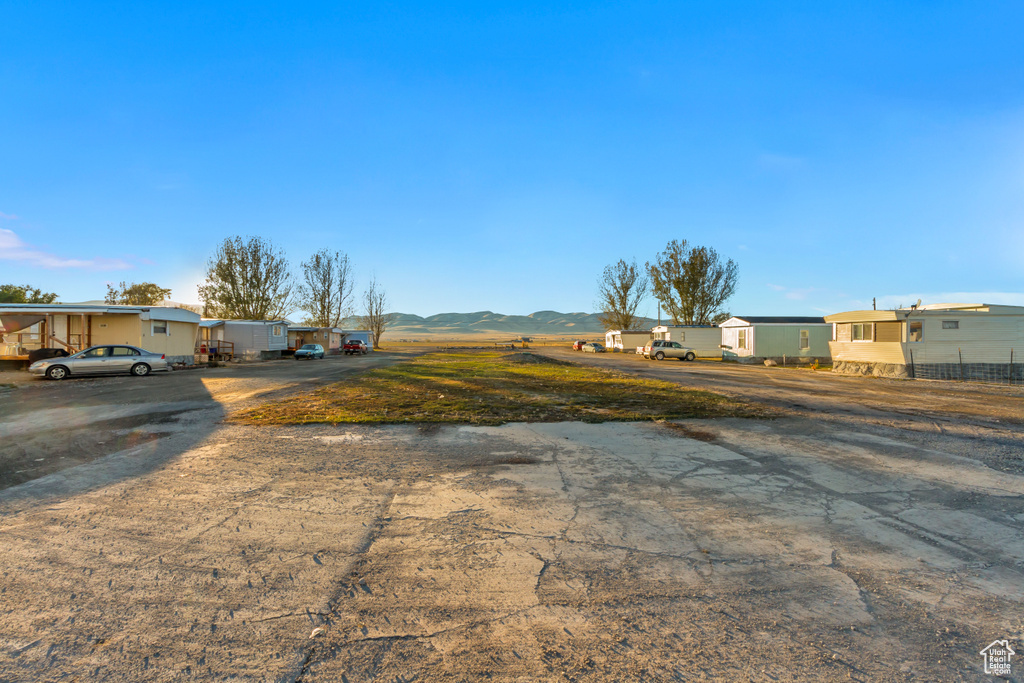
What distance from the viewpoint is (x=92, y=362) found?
2152 cm

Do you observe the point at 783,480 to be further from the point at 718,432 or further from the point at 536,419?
the point at 536,419

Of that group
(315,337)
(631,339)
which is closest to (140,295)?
(315,337)

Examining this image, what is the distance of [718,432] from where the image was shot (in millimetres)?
8797

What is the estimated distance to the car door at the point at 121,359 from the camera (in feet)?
72.2

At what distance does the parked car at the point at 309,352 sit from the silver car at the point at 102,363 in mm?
20450

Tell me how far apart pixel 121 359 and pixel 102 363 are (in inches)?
27.3

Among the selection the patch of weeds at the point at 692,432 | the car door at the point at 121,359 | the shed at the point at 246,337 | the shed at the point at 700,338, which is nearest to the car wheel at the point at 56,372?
the car door at the point at 121,359

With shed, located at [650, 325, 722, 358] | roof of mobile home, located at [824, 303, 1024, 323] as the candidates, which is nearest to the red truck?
shed, located at [650, 325, 722, 358]

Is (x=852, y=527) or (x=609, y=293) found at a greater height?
(x=609, y=293)

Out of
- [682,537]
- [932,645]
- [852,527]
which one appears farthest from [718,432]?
[932,645]

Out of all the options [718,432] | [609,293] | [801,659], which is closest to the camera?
[801,659]

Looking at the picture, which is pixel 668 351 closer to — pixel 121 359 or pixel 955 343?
pixel 955 343

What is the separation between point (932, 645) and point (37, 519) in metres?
7.02

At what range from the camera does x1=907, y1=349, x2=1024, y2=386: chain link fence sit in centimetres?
2244
